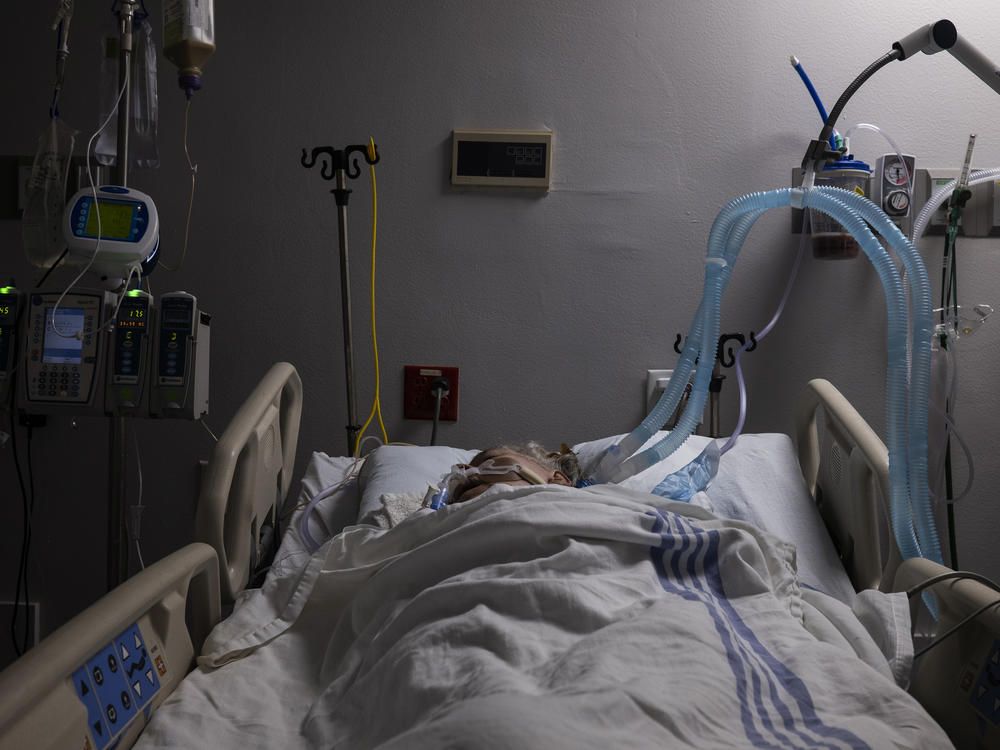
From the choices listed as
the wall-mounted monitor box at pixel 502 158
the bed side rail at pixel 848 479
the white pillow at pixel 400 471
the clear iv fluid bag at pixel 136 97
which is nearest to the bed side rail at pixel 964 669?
the bed side rail at pixel 848 479

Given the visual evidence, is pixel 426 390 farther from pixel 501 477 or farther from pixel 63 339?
pixel 63 339

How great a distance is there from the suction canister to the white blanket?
1.17m

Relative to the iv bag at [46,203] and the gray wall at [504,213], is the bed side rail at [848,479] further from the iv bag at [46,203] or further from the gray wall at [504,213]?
the iv bag at [46,203]

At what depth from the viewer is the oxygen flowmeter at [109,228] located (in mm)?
1828

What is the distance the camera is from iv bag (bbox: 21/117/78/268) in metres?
2.09

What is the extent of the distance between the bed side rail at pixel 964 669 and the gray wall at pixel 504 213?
4.28 ft

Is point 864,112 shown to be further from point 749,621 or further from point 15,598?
point 15,598

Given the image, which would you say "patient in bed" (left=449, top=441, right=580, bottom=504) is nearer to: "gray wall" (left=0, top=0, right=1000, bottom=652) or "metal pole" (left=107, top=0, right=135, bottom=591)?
"gray wall" (left=0, top=0, right=1000, bottom=652)

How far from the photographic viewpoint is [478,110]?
2.39 metres

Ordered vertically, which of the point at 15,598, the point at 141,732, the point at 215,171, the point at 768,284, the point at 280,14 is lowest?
the point at 15,598

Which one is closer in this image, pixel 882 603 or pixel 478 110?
pixel 882 603

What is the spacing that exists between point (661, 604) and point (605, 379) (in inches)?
54.9

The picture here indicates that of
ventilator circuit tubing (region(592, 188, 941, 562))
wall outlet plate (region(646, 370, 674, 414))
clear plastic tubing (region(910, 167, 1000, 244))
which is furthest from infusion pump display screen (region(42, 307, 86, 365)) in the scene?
clear plastic tubing (region(910, 167, 1000, 244))

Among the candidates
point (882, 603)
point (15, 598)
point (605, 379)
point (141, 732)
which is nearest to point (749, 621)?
point (882, 603)
